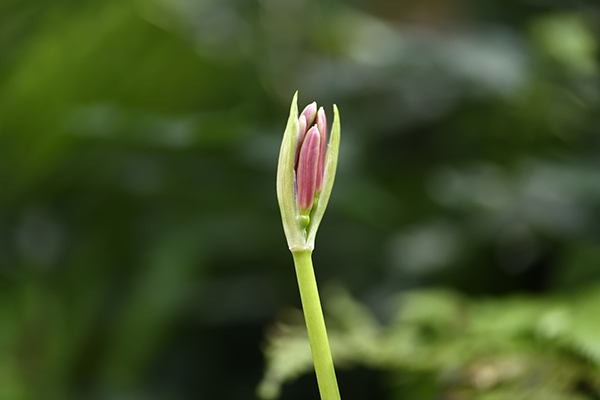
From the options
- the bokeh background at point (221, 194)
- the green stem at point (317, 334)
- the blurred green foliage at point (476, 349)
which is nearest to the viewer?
the green stem at point (317, 334)

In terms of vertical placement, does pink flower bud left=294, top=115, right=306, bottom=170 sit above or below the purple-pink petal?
above

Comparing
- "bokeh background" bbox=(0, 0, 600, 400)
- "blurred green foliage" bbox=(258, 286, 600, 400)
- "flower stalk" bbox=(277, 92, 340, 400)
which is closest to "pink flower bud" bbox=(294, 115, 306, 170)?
"flower stalk" bbox=(277, 92, 340, 400)

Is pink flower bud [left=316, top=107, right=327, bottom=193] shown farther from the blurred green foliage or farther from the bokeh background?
the bokeh background

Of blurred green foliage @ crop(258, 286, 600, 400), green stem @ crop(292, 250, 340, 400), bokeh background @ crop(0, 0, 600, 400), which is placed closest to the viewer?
green stem @ crop(292, 250, 340, 400)

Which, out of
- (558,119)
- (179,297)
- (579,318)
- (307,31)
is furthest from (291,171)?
(307,31)

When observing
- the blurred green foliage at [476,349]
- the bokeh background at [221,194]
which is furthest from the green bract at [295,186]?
the bokeh background at [221,194]

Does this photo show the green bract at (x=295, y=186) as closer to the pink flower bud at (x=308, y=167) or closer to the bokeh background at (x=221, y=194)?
the pink flower bud at (x=308, y=167)

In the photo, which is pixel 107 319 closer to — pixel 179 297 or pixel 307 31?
pixel 179 297

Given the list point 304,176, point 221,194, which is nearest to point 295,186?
point 304,176
